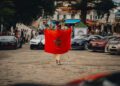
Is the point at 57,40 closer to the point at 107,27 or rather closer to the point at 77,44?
the point at 77,44

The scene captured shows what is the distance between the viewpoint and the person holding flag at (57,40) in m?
21.6

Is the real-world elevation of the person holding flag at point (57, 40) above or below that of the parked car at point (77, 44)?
above

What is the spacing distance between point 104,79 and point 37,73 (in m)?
11.3

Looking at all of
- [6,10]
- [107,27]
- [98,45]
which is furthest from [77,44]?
[107,27]

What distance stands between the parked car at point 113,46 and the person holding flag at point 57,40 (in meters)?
10.2

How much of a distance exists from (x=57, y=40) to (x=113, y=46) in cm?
1092

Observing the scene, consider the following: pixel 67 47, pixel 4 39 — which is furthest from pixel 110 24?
pixel 67 47

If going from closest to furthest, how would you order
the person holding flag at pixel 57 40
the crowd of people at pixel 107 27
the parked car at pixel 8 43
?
the person holding flag at pixel 57 40, the parked car at pixel 8 43, the crowd of people at pixel 107 27

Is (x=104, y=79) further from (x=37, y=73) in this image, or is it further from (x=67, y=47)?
(x=67, y=47)

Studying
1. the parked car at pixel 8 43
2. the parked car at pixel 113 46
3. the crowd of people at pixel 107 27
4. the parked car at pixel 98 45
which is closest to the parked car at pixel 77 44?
the parked car at pixel 98 45

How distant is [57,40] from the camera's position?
861 inches

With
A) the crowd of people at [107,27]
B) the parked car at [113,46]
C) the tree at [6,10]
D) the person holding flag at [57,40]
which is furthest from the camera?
the crowd of people at [107,27]

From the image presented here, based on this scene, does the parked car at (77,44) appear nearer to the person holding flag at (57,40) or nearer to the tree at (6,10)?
the person holding flag at (57,40)

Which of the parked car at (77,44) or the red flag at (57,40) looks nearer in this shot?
the red flag at (57,40)
